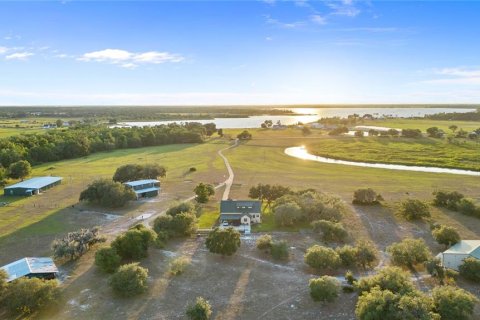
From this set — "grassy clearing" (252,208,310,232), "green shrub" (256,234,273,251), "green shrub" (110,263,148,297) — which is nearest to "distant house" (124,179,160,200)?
"grassy clearing" (252,208,310,232)

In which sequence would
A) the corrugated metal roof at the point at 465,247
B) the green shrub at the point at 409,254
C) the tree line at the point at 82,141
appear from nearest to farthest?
the corrugated metal roof at the point at 465,247 < the green shrub at the point at 409,254 < the tree line at the point at 82,141

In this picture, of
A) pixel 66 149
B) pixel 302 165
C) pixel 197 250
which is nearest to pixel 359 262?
pixel 197 250

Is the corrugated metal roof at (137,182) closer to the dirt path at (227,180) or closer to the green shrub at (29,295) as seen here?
the dirt path at (227,180)

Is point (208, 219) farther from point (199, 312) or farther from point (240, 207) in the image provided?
point (199, 312)

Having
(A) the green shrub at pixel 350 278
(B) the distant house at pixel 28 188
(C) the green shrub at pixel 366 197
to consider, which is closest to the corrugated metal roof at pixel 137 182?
(B) the distant house at pixel 28 188

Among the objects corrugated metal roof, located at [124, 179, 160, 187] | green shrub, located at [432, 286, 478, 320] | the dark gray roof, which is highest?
corrugated metal roof, located at [124, 179, 160, 187]

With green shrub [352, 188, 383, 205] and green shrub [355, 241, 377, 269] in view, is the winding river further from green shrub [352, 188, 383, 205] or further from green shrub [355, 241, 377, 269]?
green shrub [355, 241, 377, 269]
